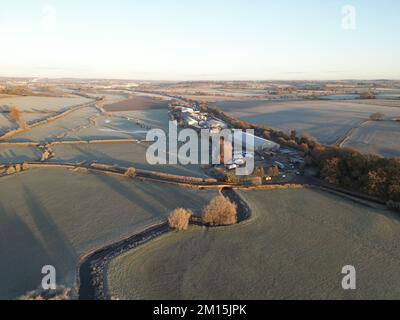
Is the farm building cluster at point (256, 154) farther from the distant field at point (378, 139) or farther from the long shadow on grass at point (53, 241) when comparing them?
the long shadow on grass at point (53, 241)

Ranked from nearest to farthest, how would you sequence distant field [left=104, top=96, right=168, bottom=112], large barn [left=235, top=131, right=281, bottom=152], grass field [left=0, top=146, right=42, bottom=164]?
grass field [left=0, top=146, right=42, bottom=164] → large barn [left=235, top=131, right=281, bottom=152] → distant field [left=104, top=96, right=168, bottom=112]

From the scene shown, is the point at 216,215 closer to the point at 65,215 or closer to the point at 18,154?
the point at 65,215

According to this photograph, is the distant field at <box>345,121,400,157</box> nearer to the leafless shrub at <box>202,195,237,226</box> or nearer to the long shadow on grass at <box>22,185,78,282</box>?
the leafless shrub at <box>202,195,237,226</box>

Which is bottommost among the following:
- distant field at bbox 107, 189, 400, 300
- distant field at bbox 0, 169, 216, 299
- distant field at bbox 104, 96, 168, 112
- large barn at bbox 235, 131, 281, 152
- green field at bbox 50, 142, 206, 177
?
distant field at bbox 107, 189, 400, 300

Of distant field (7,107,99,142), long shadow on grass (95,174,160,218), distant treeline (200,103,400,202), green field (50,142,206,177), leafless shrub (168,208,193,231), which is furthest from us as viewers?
distant field (7,107,99,142)

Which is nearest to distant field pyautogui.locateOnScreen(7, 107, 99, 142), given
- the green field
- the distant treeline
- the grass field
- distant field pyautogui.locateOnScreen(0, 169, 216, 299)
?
the grass field

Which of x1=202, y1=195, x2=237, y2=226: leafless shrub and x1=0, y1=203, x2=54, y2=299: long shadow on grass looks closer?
x1=0, y1=203, x2=54, y2=299: long shadow on grass

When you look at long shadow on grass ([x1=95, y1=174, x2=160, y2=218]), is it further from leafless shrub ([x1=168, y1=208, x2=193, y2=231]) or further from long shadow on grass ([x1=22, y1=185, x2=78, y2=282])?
long shadow on grass ([x1=22, y1=185, x2=78, y2=282])

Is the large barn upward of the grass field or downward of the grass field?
upward
